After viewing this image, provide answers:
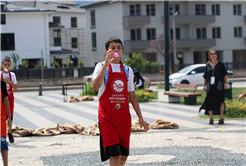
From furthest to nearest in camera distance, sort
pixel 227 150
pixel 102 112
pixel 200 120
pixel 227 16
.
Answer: pixel 227 16
pixel 200 120
pixel 227 150
pixel 102 112

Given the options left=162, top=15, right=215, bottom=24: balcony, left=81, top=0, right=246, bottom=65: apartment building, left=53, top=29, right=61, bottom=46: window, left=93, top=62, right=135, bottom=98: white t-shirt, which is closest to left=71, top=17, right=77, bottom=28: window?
left=53, top=29, right=61, bottom=46: window

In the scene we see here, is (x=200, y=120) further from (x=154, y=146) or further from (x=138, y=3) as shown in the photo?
(x=138, y=3)

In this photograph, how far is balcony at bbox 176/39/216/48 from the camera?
45594mm

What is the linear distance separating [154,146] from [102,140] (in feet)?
9.13

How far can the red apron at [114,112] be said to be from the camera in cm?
390

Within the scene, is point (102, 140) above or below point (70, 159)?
above

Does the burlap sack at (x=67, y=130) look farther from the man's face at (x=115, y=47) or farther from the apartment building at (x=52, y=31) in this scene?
the apartment building at (x=52, y=31)

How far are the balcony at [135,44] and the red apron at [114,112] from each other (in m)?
40.5

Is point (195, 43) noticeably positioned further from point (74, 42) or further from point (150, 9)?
point (74, 42)

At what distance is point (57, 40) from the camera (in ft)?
160

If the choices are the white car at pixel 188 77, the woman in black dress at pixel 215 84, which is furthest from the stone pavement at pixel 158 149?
the white car at pixel 188 77

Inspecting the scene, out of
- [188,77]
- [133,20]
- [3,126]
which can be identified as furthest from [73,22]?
[3,126]

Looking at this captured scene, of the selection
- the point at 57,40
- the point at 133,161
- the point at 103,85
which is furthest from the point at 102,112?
the point at 57,40

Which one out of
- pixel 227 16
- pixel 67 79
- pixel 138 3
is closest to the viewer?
pixel 67 79
